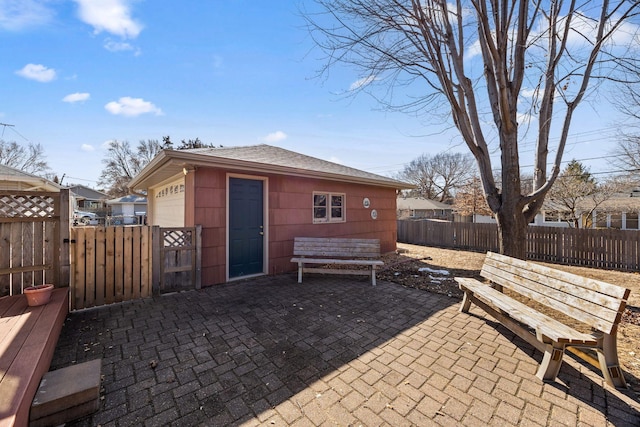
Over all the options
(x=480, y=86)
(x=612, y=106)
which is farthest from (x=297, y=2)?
(x=612, y=106)

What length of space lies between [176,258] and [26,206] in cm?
205

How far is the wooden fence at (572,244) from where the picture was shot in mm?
7117

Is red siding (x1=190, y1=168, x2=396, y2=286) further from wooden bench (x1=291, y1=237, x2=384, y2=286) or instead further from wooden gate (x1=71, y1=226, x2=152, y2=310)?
wooden gate (x1=71, y1=226, x2=152, y2=310)

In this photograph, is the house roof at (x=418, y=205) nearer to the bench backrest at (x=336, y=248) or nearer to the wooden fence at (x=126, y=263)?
the bench backrest at (x=336, y=248)

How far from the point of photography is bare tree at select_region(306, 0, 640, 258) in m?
4.61

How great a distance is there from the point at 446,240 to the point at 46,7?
13538 millimetres

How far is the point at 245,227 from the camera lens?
18.6 feet

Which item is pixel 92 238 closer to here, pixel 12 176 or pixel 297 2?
pixel 297 2

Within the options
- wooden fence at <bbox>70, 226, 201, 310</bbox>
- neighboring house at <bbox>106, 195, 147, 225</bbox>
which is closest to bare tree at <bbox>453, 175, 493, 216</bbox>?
wooden fence at <bbox>70, 226, 201, 310</bbox>

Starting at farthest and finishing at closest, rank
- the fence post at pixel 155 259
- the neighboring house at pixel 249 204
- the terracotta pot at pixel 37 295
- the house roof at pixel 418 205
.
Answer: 1. the house roof at pixel 418 205
2. the neighboring house at pixel 249 204
3. the fence post at pixel 155 259
4. the terracotta pot at pixel 37 295

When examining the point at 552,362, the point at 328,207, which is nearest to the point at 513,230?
the point at 552,362

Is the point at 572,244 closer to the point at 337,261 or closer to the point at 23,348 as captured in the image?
the point at 337,261

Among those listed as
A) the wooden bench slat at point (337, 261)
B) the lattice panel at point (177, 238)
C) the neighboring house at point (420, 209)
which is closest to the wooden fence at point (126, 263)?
the lattice panel at point (177, 238)

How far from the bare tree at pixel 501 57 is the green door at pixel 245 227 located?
10.2 feet
